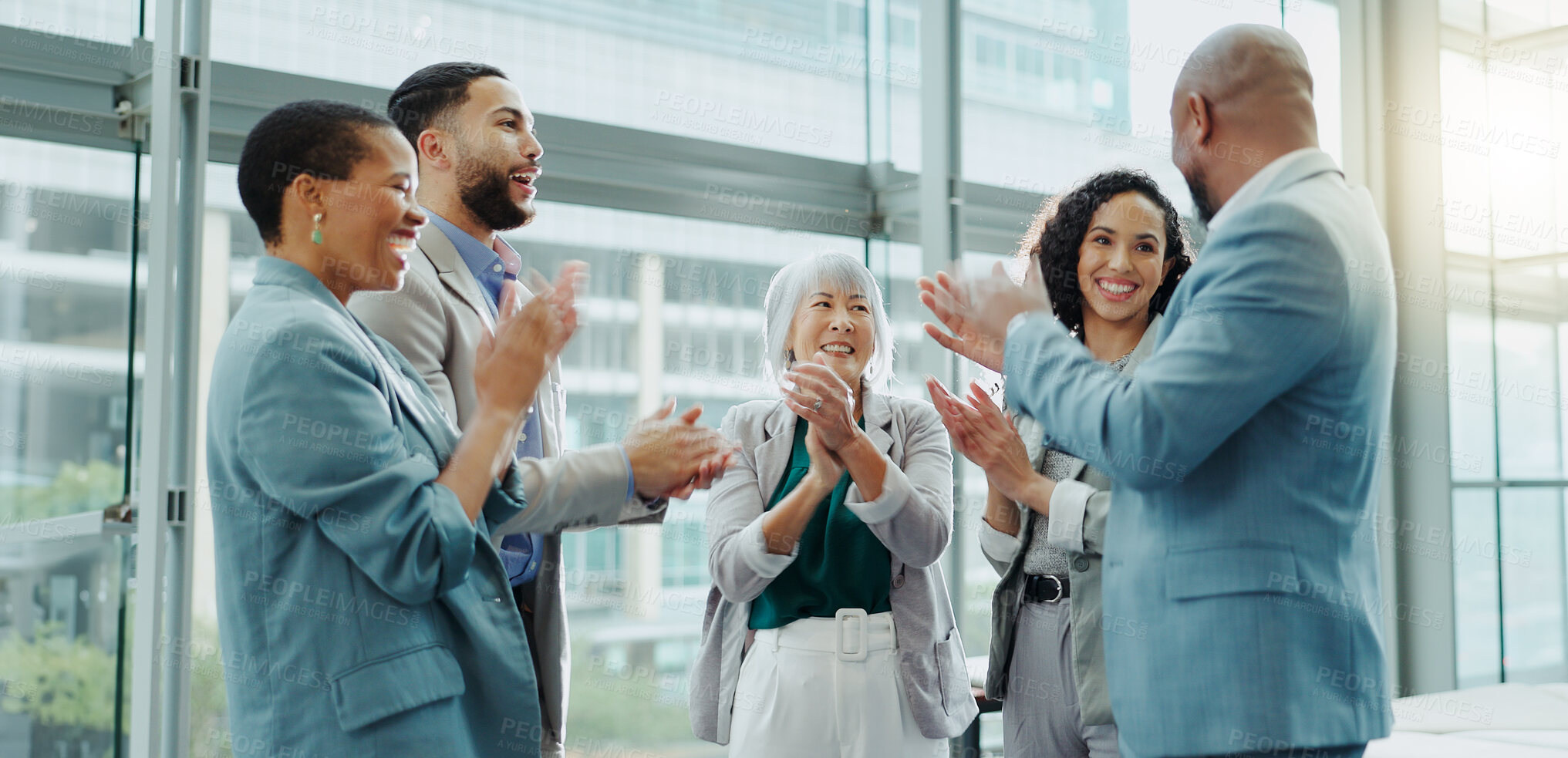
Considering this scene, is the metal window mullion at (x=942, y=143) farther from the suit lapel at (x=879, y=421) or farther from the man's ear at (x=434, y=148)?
the man's ear at (x=434, y=148)

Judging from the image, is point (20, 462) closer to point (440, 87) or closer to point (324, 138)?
point (440, 87)

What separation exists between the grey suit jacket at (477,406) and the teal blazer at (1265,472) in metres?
0.68

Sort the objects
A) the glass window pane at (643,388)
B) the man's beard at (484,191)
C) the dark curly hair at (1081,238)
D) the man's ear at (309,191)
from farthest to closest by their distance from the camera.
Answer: the glass window pane at (643,388), the dark curly hair at (1081,238), the man's beard at (484,191), the man's ear at (309,191)

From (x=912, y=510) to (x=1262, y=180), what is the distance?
3.10ft

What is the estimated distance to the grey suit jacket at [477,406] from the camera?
1470 mm

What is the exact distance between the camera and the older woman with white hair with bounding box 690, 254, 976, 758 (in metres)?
2.00

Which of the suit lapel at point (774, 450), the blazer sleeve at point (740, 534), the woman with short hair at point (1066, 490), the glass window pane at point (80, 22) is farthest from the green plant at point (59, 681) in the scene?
the woman with short hair at point (1066, 490)

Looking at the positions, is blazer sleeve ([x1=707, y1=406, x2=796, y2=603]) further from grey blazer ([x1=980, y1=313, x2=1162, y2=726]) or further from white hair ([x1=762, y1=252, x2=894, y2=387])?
grey blazer ([x1=980, y1=313, x2=1162, y2=726])

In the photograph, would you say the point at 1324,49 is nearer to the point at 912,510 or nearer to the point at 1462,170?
the point at 1462,170

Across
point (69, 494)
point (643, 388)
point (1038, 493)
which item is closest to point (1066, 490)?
point (1038, 493)

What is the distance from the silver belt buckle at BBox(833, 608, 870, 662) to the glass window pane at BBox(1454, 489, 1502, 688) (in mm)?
3474

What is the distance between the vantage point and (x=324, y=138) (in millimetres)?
1320

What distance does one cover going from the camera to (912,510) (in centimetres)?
204

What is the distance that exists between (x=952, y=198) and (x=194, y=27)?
231cm
